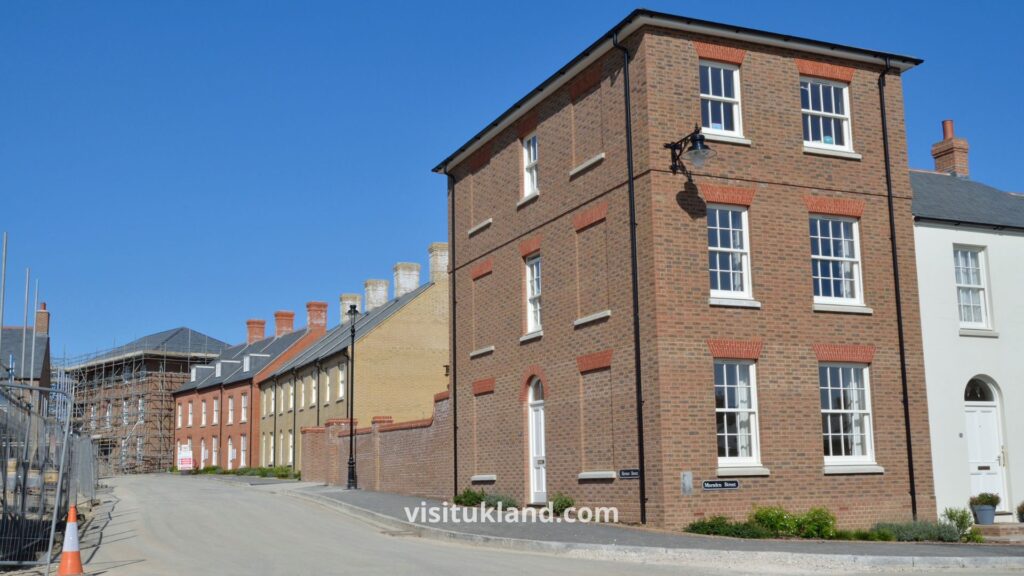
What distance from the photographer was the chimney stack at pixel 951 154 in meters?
27.7

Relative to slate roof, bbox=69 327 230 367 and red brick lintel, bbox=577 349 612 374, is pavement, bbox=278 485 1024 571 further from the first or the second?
slate roof, bbox=69 327 230 367

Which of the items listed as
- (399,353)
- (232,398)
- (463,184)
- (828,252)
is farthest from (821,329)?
(232,398)

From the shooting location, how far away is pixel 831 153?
20.4 m

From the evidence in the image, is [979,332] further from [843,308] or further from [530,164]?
[530,164]

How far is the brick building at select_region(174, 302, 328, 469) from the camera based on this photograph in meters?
58.9

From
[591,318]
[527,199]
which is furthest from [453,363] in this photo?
[591,318]

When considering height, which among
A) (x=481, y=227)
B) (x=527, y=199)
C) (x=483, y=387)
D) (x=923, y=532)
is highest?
(x=527, y=199)

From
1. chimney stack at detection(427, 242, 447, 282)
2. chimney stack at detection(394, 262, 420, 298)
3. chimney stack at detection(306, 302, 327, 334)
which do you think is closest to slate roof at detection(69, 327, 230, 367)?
chimney stack at detection(306, 302, 327, 334)

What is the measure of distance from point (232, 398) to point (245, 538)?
4539cm

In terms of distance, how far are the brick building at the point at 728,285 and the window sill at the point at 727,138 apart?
0.04 m

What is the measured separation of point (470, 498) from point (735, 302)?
861cm

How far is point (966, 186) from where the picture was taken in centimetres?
2586

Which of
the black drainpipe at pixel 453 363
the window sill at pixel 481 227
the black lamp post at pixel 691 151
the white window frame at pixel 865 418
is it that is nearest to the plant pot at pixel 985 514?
the white window frame at pixel 865 418

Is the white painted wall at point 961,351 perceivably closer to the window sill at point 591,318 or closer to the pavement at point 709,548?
the pavement at point 709,548
